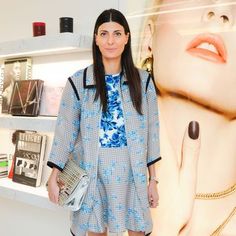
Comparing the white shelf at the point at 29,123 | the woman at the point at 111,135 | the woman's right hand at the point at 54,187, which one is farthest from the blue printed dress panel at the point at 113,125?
the white shelf at the point at 29,123

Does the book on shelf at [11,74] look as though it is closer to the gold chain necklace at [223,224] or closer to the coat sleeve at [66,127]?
the coat sleeve at [66,127]

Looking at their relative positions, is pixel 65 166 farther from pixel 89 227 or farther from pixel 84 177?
pixel 89 227

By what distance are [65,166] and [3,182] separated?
2.76ft

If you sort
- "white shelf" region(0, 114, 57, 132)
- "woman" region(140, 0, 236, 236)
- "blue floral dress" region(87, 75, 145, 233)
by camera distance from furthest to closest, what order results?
"white shelf" region(0, 114, 57, 132)
"woman" region(140, 0, 236, 236)
"blue floral dress" region(87, 75, 145, 233)

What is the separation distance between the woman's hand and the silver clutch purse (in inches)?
18.9

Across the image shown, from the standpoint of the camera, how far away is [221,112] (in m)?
1.55

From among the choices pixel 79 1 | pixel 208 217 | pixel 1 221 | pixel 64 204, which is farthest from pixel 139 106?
pixel 1 221

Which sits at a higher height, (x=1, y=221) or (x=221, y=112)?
(x=221, y=112)

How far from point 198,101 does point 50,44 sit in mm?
776

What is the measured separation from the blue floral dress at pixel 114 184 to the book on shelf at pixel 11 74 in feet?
3.04

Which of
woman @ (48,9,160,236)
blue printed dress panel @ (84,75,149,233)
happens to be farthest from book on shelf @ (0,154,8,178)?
blue printed dress panel @ (84,75,149,233)

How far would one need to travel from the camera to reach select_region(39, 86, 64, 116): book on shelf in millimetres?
1983

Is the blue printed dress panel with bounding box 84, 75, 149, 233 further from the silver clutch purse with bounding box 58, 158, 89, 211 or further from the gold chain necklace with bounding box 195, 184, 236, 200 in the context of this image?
the gold chain necklace with bounding box 195, 184, 236, 200

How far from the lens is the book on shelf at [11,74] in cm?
217
